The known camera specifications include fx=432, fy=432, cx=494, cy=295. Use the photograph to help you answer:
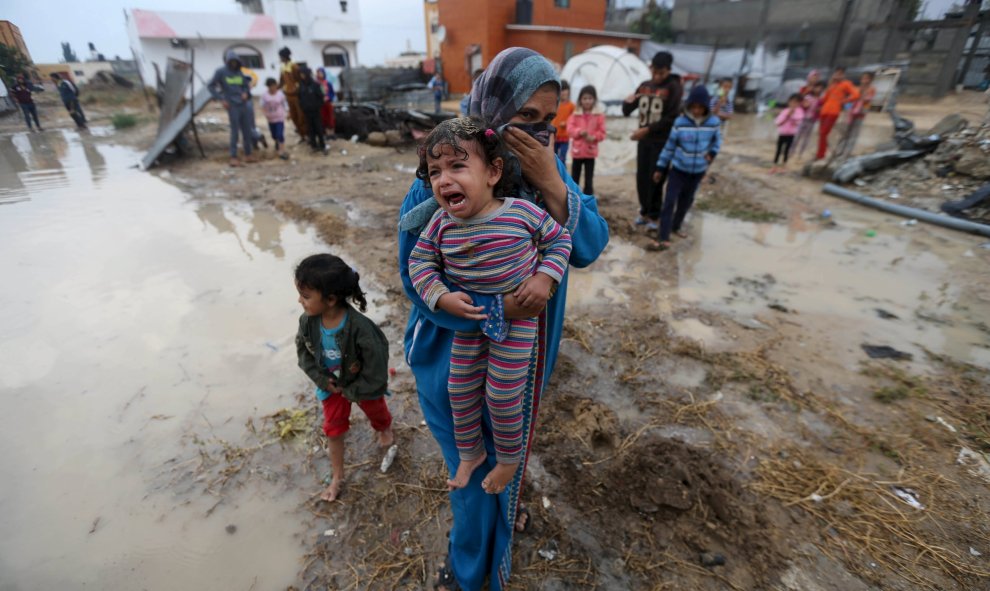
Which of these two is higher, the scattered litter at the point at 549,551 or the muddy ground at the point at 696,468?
the muddy ground at the point at 696,468

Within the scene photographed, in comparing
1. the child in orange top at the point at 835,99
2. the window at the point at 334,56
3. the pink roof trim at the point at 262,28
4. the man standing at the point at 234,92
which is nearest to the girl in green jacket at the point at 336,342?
the man standing at the point at 234,92

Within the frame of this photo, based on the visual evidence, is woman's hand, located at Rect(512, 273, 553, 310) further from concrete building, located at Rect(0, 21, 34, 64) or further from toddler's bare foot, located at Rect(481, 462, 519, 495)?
concrete building, located at Rect(0, 21, 34, 64)

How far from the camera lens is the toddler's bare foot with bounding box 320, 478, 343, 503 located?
2.13 m

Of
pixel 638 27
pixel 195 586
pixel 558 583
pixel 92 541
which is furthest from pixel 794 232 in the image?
pixel 638 27

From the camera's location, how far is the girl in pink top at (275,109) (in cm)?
909

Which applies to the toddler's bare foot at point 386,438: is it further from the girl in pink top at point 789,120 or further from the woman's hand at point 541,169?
the girl in pink top at point 789,120

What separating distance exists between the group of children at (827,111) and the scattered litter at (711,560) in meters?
8.62

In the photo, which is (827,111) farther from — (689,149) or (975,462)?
(975,462)

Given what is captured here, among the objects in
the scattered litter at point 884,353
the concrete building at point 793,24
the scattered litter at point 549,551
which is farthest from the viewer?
the concrete building at point 793,24

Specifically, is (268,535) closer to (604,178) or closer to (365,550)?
(365,550)

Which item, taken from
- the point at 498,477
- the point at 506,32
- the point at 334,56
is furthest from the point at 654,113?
the point at 334,56

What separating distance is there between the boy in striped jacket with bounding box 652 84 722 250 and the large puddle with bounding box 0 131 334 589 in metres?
4.03

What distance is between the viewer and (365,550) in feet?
6.26

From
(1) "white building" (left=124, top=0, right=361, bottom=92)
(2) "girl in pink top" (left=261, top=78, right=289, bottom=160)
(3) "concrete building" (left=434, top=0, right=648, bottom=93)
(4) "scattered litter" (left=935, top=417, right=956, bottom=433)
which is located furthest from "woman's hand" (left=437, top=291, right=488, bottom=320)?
(1) "white building" (left=124, top=0, right=361, bottom=92)
